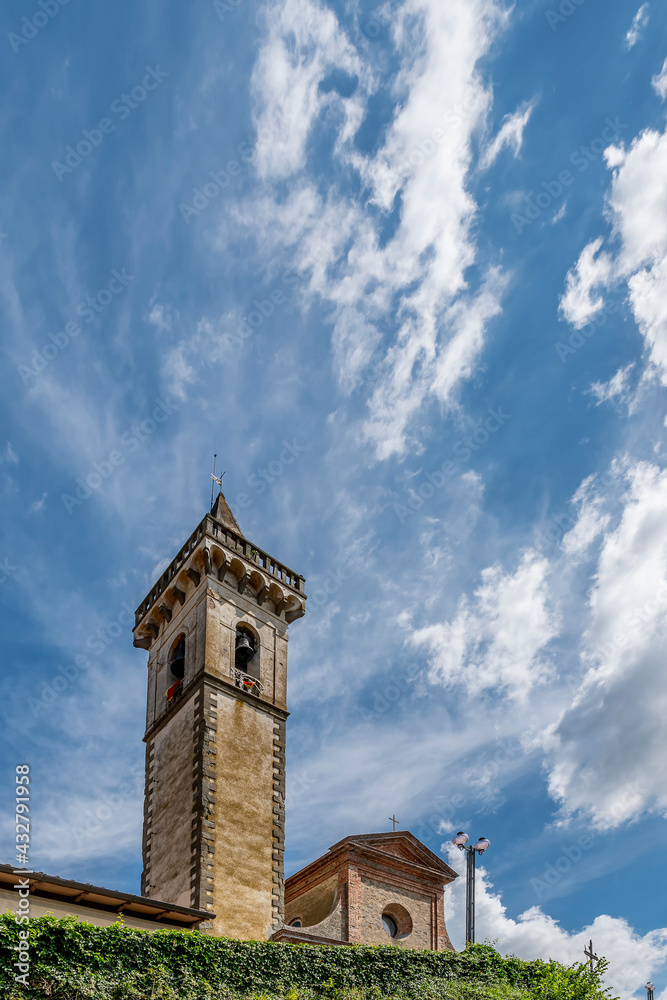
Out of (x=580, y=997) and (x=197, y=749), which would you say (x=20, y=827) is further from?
(x=580, y=997)

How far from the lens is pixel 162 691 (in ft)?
92.2

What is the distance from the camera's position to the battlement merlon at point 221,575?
27750 mm

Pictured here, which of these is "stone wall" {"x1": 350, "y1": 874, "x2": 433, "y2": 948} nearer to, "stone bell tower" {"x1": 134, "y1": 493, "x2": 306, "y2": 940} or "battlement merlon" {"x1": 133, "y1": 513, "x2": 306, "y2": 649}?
"stone bell tower" {"x1": 134, "y1": 493, "x2": 306, "y2": 940}

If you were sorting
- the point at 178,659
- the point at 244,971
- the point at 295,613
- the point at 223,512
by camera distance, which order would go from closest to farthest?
1. the point at 244,971
2. the point at 178,659
3. the point at 295,613
4. the point at 223,512

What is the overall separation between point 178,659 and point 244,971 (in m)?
12.4

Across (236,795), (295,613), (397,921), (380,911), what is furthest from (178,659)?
(397,921)

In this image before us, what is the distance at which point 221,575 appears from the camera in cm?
2777

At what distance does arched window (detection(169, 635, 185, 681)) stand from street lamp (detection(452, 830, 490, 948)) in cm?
1098

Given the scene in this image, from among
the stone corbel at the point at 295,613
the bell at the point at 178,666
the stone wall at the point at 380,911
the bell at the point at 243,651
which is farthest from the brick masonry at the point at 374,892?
the stone corbel at the point at 295,613

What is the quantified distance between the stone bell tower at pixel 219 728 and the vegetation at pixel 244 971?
4234 millimetres

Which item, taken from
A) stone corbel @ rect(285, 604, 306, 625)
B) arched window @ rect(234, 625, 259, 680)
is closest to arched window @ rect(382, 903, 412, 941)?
arched window @ rect(234, 625, 259, 680)

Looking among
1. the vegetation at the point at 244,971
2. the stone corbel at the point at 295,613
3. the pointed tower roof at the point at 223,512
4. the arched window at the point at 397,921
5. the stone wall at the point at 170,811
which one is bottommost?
the vegetation at the point at 244,971

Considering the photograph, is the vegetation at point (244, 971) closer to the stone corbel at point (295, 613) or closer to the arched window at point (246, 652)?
the arched window at point (246, 652)

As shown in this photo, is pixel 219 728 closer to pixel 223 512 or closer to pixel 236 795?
pixel 236 795
